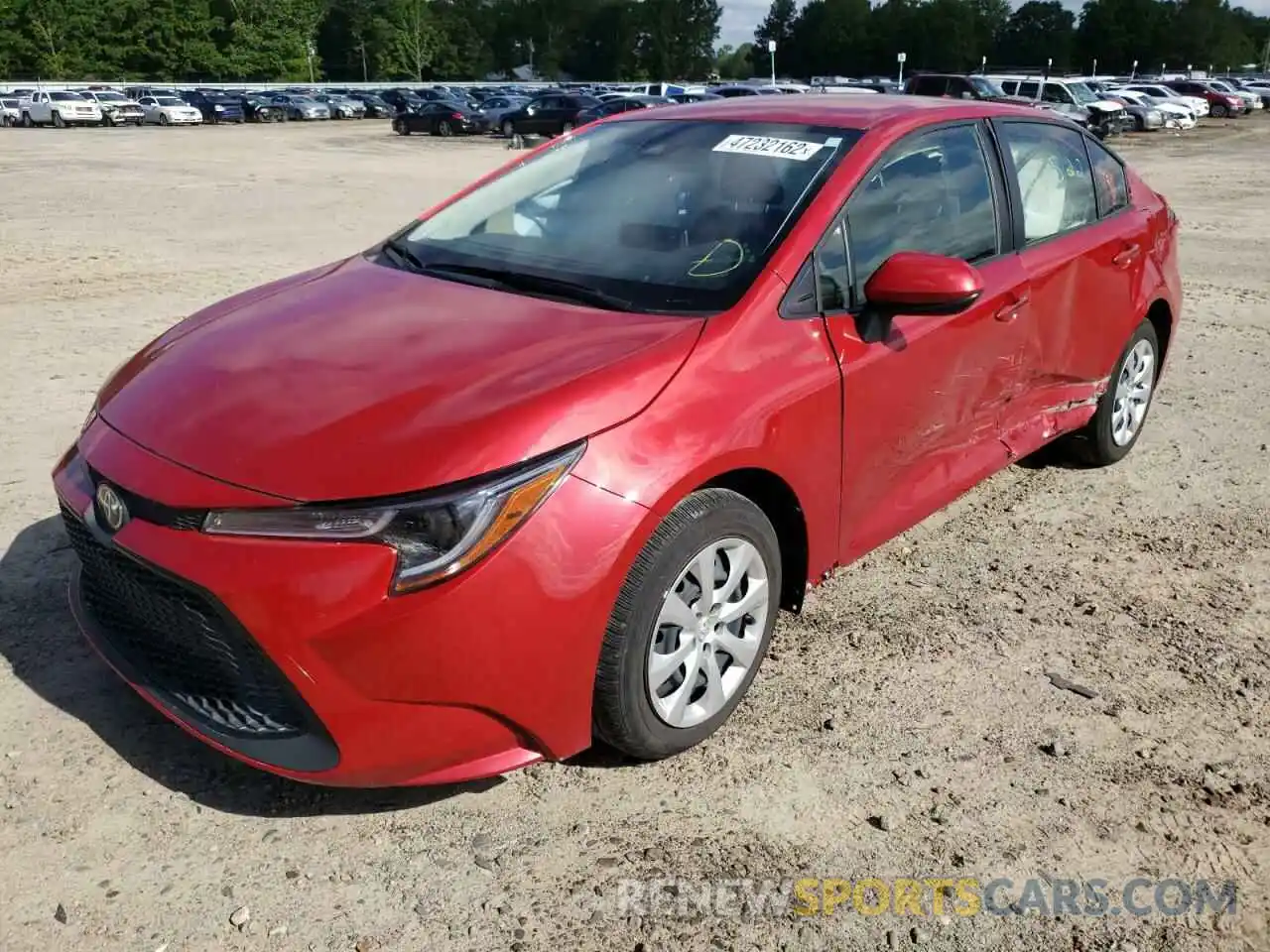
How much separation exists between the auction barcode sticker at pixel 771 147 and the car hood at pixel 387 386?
90 centimetres

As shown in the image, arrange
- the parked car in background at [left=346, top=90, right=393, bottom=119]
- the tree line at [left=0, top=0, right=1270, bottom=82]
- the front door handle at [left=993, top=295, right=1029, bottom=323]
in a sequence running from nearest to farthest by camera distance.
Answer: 1. the front door handle at [left=993, top=295, right=1029, bottom=323]
2. the parked car in background at [left=346, top=90, right=393, bottom=119]
3. the tree line at [left=0, top=0, right=1270, bottom=82]

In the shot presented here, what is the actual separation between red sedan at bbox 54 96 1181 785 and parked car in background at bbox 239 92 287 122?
51534 mm

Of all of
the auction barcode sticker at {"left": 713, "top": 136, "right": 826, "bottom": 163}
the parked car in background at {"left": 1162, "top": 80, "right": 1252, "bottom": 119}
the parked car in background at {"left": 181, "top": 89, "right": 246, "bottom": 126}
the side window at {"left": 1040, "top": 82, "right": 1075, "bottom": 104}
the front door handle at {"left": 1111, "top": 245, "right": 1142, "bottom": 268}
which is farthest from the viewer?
the parked car in background at {"left": 181, "top": 89, "right": 246, "bottom": 126}

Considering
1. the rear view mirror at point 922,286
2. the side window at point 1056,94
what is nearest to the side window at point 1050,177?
the rear view mirror at point 922,286

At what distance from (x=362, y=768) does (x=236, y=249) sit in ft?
31.6

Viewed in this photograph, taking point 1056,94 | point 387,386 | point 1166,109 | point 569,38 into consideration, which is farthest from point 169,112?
point 569,38

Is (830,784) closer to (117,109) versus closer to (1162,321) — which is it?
(1162,321)

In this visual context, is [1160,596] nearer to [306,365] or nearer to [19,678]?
[306,365]

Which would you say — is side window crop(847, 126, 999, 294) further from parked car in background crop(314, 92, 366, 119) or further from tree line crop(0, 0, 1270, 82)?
tree line crop(0, 0, 1270, 82)

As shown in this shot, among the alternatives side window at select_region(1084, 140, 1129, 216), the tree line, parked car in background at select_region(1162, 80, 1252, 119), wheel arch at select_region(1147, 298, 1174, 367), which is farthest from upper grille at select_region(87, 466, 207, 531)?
the tree line

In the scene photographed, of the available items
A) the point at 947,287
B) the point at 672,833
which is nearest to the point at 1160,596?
the point at 947,287

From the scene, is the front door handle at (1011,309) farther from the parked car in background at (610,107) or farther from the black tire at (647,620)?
the parked car in background at (610,107)

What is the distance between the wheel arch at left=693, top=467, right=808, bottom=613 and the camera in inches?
117

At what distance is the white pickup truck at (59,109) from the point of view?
44375 mm
